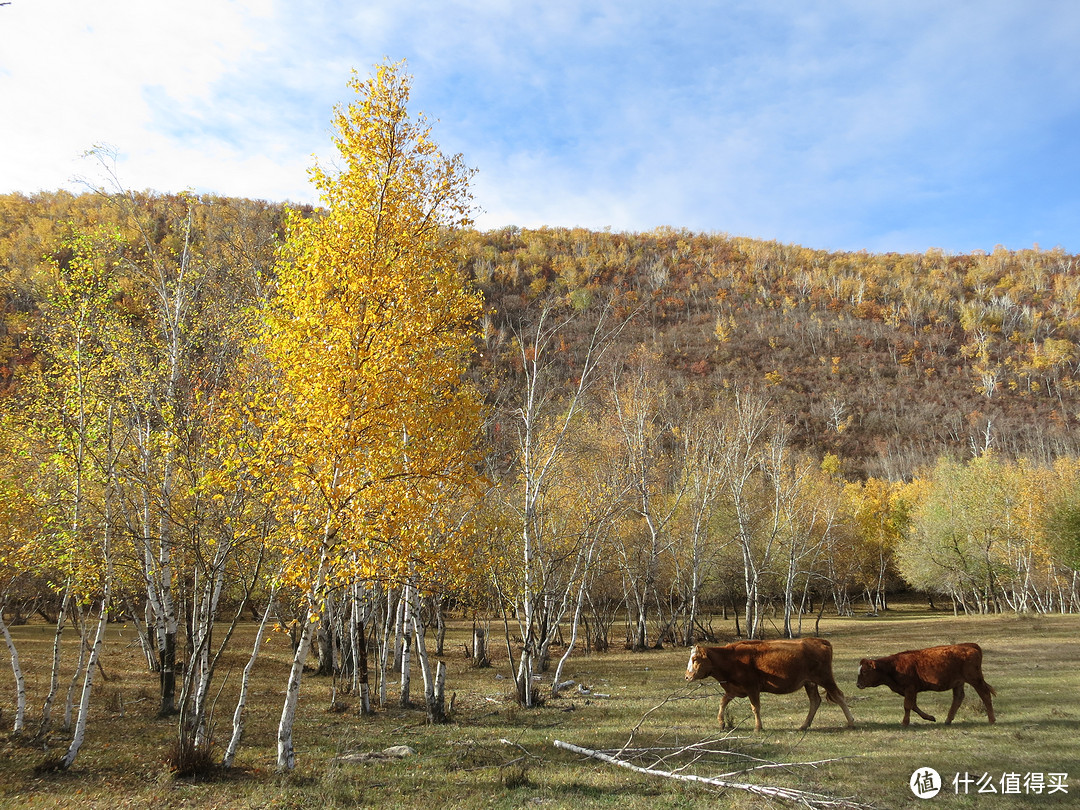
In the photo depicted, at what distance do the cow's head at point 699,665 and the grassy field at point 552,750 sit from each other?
3.64ft

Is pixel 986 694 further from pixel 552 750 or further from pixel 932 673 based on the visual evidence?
pixel 552 750

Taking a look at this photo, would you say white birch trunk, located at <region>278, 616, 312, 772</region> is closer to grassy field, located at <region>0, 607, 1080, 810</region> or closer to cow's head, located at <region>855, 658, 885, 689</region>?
grassy field, located at <region>0, 607, 1080, 810</region>

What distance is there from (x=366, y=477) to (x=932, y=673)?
422 inches

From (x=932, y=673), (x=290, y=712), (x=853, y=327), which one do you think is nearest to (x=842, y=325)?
(x=853, y=327)

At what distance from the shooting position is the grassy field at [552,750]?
7.32 meters

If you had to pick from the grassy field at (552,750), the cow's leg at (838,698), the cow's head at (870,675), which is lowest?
the grassy field at (552,750)

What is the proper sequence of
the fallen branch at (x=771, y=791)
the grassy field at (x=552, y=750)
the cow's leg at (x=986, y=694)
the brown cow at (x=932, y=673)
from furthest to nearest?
1. the cow's leg at (x=986, y=694)
2. the brown cow at (x=932, y=673)
3. the grassy field at (x=552, y=750)
4. the fallen branch at (x=771, y=791)

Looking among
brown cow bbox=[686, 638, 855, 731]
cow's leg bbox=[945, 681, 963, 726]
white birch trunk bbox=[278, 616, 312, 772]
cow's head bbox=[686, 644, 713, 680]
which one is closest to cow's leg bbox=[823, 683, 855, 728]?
brown cow bbox=[686, 638, 855, 731]

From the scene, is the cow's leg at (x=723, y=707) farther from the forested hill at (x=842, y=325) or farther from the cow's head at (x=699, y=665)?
the forested hill at (x=842, y=325)

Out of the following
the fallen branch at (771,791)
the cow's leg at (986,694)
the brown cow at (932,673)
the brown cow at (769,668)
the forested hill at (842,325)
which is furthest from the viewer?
the forested hill at (842,325)

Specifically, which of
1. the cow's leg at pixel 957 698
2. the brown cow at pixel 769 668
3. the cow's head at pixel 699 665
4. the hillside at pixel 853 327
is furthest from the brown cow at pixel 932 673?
the hillside at pixel 853 327

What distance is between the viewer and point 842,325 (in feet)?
474

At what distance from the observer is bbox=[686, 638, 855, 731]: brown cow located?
10.1 metres

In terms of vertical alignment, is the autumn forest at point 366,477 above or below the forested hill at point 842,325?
below
